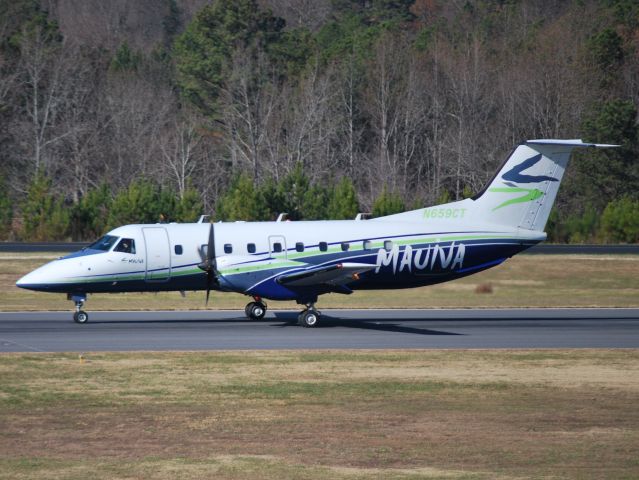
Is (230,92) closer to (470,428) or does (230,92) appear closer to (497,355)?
(497,355)

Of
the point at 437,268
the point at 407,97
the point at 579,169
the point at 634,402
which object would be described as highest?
the point at 407,97

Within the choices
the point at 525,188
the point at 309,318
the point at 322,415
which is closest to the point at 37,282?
the point at 309,318

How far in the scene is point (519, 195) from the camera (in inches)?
1396

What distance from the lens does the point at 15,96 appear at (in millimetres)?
87875

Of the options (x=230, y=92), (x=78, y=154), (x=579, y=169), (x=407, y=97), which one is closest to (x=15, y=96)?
(x=78, y=154)

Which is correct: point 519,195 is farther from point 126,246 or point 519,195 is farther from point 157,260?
point 126,246

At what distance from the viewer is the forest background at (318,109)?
83562mm

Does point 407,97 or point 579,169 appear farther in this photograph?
point 407,97

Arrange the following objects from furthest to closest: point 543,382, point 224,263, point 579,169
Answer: point 579,169
point 224,263
point 543,382

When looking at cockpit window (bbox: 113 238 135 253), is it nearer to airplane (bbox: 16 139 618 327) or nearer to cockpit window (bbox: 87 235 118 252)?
airplane (bbox: 16 139 618 327)

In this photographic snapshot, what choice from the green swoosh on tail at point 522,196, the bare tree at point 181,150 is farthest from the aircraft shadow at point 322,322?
the bare tree at point 181,150

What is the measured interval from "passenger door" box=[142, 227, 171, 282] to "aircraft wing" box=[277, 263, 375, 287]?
3.43m

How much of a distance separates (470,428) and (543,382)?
5040 mm

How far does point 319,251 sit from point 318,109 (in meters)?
54.9
